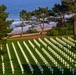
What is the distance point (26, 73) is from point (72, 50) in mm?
12297

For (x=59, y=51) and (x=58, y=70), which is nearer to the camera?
(x=58, y=70)

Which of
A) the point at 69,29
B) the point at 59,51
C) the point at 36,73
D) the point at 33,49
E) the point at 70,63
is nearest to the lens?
the point at 36,73

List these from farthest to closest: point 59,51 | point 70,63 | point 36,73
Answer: point 59,51, point 70,63, point 36,73

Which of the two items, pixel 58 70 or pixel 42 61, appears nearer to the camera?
pixel 58 70

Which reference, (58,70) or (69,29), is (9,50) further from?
(69,29)

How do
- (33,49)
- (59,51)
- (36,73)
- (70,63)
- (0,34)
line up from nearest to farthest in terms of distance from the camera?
(36,73)
(70,63)
(0,34)
(59,51)
(33,49)

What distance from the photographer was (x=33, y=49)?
43188 millimetres

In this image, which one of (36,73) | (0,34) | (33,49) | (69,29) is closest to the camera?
(36,73)

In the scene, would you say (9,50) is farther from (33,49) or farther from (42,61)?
(42,61)

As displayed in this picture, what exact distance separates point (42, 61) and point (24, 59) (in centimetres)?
235

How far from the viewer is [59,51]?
40500 mm

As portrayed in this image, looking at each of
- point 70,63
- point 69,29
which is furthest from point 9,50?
point 69,29

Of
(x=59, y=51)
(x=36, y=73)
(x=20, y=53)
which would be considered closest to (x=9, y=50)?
(x=20, y=53)

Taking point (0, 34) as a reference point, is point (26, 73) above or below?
below
